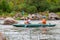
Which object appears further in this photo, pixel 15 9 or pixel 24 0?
pixel 24 0

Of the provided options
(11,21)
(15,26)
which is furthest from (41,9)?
(15,26)

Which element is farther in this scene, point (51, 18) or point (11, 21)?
point (51, 18)

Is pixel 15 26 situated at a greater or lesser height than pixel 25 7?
lesser

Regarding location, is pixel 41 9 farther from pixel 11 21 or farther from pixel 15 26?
pixel 15 26

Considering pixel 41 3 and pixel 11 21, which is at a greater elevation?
pixel 41 3

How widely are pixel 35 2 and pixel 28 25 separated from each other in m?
33.1

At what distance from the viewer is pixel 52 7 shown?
60438 mm

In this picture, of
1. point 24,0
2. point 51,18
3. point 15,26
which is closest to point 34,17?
point 51,18

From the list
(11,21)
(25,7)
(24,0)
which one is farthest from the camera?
(24,0)

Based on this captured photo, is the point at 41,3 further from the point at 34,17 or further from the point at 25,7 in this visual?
the point at 34,17

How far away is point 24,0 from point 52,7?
1090cm

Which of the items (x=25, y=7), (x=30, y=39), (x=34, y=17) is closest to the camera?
(x=30, y=39)

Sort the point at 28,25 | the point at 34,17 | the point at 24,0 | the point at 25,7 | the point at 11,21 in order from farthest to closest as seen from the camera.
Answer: the point at 24,0 < the point at 25,7 < the point at 34,17 < the point at 11,21 < the point at 28,25

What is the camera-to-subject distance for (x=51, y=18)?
4700 centimetres
